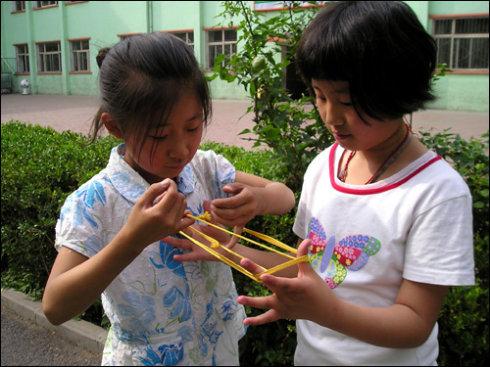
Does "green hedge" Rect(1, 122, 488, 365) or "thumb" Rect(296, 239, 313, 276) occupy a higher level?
"thumb" Rect(296, 239, 313, 276)

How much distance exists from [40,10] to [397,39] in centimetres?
2493

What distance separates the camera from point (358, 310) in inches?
40.8

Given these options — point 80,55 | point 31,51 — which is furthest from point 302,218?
point 31,51

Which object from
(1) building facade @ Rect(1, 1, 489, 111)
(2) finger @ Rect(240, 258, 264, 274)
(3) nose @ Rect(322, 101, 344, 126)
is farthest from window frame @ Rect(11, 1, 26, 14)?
(2) finger @ Rect(240, 258, 264, 274)

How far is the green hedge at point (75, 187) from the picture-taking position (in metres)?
2.29

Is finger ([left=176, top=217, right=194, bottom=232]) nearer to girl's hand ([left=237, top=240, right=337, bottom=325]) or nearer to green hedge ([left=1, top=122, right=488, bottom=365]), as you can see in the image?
girl's hand ([left=237, top=240, right=337, bottom=325])

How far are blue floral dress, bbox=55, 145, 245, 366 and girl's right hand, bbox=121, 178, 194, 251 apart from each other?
0.20 m

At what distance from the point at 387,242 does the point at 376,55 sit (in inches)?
15.6

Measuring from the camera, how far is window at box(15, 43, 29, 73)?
24.6 metres

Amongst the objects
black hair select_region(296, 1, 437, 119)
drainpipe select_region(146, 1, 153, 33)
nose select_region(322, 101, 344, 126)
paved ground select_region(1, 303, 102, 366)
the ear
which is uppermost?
drainpipe select_region(146, 1, 153, 33)

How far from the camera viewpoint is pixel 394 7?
1.08m

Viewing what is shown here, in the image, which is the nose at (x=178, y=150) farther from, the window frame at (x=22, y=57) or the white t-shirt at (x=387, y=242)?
the window frame at (x=22, y=57)

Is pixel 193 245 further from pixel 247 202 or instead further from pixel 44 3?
pixel 44 3

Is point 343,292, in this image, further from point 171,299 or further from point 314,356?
point 171,299
